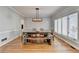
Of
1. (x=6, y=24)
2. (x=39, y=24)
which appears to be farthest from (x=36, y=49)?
(x=39, y=24)

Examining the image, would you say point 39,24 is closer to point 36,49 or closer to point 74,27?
point 74,27

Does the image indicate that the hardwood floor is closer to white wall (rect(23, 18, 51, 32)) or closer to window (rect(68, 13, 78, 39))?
window (rect(68, 13, 78, 39))

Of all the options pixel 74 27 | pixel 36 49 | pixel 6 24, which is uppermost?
pixel 6 24

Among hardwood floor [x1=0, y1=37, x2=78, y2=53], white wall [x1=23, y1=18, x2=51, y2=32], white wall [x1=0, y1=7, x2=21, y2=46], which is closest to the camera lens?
hardwood floor [x1=0, y1=37, x2=78, y2=53]

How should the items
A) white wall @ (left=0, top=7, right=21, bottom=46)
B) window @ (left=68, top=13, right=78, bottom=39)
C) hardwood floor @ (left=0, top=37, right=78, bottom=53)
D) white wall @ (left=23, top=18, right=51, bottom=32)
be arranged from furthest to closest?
white wall @ (left=23, top=18, right=51, bottom=32), white wall @ (left=0, top=7, right=21, bottom=46), window @ (left=68, top=13, right=78, bottom=39), hardwood floor @ (left=0, top=37, right=78, bottom=53)

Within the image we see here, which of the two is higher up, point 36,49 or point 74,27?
point 74,27

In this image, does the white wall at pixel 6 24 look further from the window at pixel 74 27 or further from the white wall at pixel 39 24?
the window at pixel 74 27

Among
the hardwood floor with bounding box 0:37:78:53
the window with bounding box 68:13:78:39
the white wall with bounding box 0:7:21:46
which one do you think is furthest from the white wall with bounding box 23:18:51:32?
the hardwood floor with bounding box 0:37:78:53

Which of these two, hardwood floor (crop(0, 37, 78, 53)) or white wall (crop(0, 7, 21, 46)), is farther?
white wall (crop(0, 7, 21, 46))
